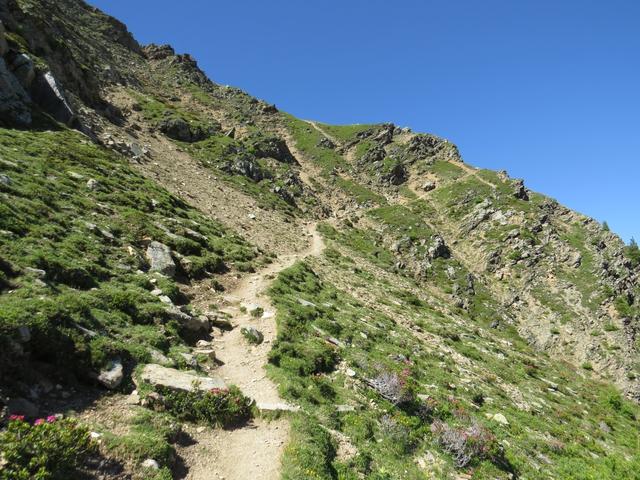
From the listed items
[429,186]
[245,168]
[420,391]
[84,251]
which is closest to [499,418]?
[420,391]

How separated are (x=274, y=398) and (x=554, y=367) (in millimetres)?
39281

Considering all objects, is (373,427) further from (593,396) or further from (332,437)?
(593,396)

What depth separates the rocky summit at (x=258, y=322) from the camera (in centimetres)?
1023

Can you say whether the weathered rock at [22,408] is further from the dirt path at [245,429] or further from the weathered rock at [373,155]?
the weathered rock at [373,155]

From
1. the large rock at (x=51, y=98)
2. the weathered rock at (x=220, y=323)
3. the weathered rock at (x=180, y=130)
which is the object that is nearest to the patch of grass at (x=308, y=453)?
the weathered rock at (x=220, y=323)

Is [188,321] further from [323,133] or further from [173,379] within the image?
[323,133]

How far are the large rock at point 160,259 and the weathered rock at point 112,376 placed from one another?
957cm

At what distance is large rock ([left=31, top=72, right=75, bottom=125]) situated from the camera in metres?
37.6

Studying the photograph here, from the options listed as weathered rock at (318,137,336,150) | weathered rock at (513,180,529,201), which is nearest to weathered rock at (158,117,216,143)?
weathered rock at (318,137,336,150)

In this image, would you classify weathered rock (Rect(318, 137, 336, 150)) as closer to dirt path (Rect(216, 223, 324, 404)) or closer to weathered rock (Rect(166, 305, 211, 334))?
dirt path (Rect(216, 223, 324, 404))

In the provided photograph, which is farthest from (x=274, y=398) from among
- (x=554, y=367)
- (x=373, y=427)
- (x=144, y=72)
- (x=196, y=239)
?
(x=144, y=72)

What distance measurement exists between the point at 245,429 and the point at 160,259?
12947mm

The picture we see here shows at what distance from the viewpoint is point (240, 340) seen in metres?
17.3

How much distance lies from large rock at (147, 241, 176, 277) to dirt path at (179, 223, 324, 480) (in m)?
3.88
